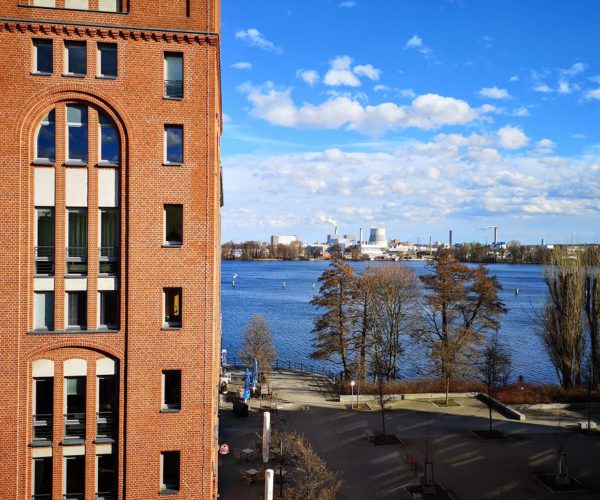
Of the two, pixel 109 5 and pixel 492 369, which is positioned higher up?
pixel 109 5

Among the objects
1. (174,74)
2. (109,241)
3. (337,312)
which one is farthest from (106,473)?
(337,312)

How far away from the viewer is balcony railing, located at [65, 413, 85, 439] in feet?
49.6

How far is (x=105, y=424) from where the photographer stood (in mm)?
15352

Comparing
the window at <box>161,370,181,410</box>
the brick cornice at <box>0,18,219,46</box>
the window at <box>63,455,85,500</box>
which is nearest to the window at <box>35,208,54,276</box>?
the window at <box>161,370,181,410</box>

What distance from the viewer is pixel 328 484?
21.8 metres

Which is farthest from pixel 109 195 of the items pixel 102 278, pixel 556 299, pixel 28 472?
pixel 556 299

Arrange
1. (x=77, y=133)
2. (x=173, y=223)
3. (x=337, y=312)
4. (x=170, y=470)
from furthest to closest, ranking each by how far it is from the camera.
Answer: (x=337, y=312) < (x=173, y=223) < (x=170, y=470) < (x=77, y=133)

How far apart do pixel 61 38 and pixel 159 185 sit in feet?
17.2

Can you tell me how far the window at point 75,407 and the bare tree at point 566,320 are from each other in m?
37.1

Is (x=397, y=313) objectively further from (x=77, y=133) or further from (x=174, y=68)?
(x=77, y=133)

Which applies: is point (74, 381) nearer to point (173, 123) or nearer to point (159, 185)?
point (159, 185)

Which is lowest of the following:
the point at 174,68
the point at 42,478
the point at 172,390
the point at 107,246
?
the point at 42,478

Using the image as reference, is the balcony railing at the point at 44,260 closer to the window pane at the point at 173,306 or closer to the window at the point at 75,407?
the window at the point at 75,407

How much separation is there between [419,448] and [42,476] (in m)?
18.1
